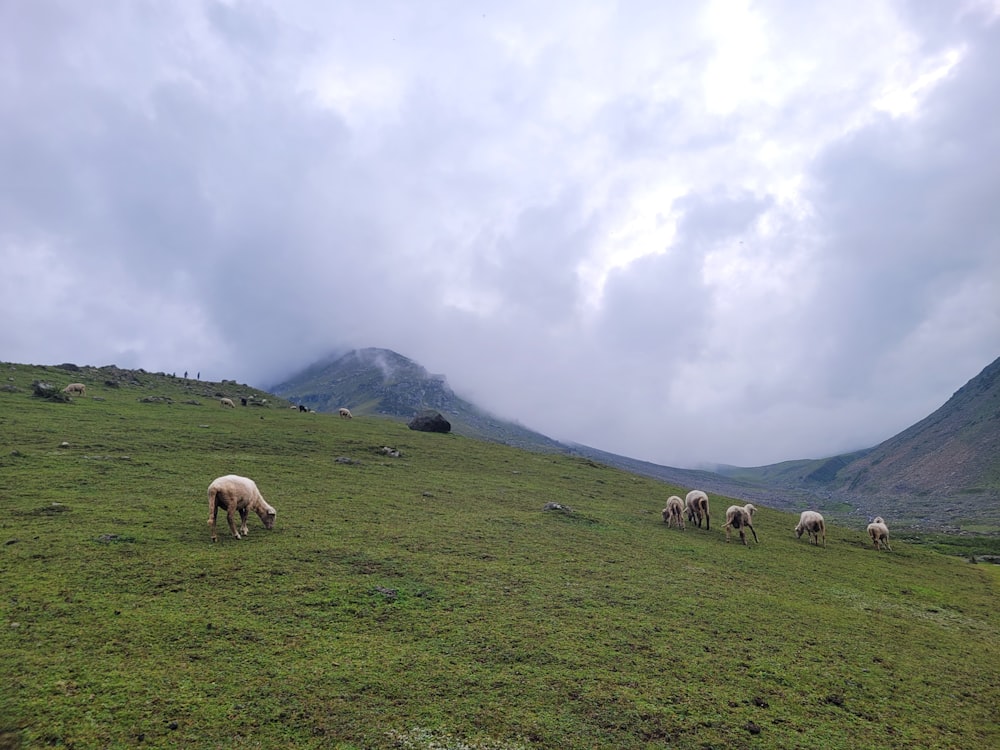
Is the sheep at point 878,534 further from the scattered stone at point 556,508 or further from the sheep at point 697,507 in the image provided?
the scattered stone at point 556,508

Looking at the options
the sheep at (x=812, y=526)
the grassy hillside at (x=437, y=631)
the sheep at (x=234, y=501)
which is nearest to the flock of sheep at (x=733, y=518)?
the sheep at (x=812, y=526)

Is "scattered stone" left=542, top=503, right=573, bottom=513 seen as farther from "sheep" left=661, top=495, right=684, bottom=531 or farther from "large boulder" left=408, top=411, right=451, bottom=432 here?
"large boulder" left=408, top=411, right=451, bottom=432

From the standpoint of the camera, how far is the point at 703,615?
13266 millimetres

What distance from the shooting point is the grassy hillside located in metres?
7.59

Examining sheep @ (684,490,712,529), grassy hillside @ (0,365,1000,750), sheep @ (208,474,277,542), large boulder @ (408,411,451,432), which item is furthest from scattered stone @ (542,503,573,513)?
large boulder @ (408,411,451,432)

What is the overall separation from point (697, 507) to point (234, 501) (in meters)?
24.5

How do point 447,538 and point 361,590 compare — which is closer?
point 361,590

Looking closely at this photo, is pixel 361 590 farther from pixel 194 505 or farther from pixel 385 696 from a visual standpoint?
pixel 194 505

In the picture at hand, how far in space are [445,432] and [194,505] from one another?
39.6m

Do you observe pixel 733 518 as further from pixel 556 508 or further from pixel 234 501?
pixel 234 501

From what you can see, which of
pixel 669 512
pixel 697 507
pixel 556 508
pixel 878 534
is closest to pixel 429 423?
pixel 556 508

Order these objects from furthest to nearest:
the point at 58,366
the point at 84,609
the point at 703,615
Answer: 1. the point at 58,366
2. the point at 703,615
3. the point at 84,609

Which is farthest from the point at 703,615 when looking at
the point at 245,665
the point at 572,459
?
the point at 572,459

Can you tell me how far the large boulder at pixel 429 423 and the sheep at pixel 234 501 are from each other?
39.5 meters
